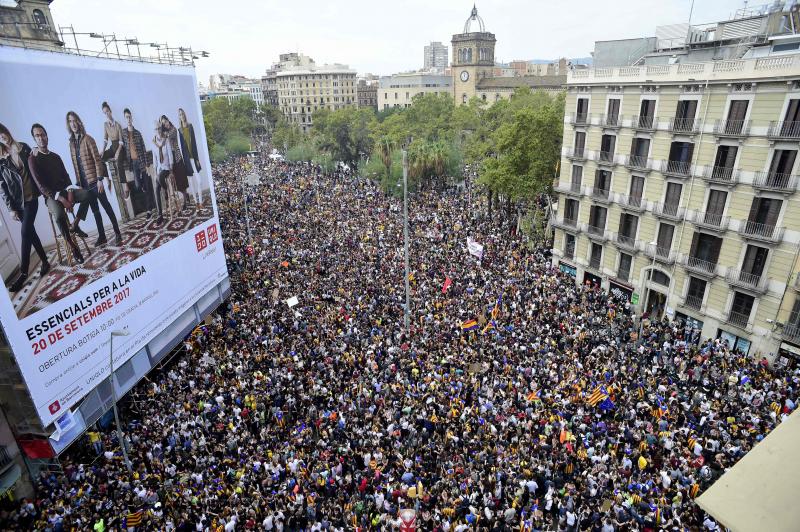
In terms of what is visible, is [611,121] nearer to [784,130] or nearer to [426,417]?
[784,130]

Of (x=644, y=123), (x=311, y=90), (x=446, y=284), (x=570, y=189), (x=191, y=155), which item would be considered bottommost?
(x=446, y=284)

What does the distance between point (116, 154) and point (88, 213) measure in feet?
10.3

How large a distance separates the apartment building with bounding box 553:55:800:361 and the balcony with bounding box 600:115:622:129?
0.06m

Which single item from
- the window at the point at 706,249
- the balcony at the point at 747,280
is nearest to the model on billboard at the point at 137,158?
the window at the point at 706,249

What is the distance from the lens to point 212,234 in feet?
87.8

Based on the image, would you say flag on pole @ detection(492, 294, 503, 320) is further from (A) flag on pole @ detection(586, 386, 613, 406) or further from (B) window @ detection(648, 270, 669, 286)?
(B) window @ detection(648, 270, 669, 286)

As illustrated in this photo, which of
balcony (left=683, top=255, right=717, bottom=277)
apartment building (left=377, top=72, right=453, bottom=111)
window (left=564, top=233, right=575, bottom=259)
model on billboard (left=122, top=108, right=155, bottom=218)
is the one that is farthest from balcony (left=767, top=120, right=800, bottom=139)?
apartment building (left=377, top=72, right=453, bottom=111)

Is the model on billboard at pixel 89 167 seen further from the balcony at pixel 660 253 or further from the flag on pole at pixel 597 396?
the balcony at pixel 660 253

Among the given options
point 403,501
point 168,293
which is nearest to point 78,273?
point 168,293

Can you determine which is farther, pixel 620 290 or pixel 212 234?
pixel 620 290

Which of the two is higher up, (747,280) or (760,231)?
(760,231)

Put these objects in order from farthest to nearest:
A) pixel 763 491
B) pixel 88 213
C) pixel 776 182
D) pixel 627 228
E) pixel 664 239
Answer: pixel 627 228, pixel 664 239, pixel 776 182, pixel 88 213, pixel 763 491

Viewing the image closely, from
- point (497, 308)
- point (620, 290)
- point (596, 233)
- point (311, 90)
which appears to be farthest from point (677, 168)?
point (311, 90)

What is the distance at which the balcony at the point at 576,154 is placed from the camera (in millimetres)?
31472
